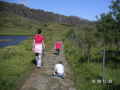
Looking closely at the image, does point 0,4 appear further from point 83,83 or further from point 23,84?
point 83,83

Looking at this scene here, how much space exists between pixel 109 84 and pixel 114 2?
6.71 metres

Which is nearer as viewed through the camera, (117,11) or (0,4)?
(0,4)

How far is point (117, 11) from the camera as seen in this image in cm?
1142

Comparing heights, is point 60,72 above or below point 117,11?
below

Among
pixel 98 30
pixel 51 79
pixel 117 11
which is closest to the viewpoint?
pixel 51 79

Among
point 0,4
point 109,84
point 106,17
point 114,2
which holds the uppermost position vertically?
point 114,2

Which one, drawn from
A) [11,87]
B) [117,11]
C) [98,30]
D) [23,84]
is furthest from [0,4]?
[98,30]

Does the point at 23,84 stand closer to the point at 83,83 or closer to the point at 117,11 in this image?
the point at 83,83

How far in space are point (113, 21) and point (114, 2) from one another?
116 cm

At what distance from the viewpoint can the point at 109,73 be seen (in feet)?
25.6

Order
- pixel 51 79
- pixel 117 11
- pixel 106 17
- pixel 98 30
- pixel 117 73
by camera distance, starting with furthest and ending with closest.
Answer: pixel 98 30, pixel 106 17, pixel 117 11, pixel 117 73, pixel 51 79

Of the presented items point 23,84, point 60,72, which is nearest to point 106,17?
point 60,72

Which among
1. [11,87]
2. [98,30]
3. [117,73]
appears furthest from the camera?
[98,30]

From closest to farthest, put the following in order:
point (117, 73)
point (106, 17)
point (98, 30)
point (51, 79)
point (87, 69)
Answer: point (51, 79) → point (117, 73) → point (87, 69) → point (106, 17) → point (98, 30)
